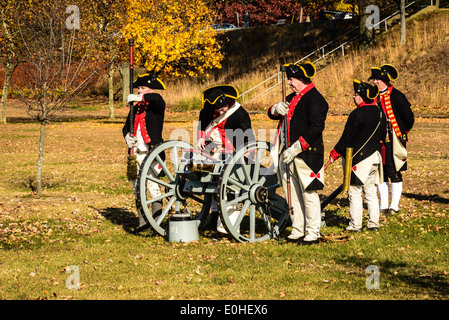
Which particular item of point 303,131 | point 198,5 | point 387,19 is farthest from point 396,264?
point 387,19

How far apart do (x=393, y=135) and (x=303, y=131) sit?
100 inches

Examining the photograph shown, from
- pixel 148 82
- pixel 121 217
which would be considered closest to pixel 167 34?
pixel 121 217

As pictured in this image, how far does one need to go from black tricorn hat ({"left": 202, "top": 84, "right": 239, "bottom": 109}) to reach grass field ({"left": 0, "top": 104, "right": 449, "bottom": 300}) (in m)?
A: 1.68

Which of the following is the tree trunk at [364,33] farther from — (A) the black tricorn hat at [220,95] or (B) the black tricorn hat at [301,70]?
(B) the black tricorn hat at [301,70]

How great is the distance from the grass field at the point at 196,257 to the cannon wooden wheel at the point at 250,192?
254 mm

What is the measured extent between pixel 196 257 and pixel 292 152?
1.59 meters

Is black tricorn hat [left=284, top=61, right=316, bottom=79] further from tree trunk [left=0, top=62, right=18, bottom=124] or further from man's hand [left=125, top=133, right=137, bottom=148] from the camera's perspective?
A: tree trunk [left=0, top=62, right=18, bottom=124]

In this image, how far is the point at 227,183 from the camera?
8117 millimetres

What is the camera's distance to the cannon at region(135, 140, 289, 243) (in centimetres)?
792

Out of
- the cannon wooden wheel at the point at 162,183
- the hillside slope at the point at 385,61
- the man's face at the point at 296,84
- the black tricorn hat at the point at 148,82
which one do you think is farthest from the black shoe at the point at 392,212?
the hillside slope at the point at 385,61

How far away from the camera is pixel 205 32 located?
29.5 meters

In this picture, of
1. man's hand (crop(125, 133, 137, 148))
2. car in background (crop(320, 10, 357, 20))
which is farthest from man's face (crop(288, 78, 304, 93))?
car in background (crop(320, 10, 357, 20))

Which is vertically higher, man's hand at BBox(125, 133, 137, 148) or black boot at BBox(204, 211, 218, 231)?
man's hand at BBox(125, 133, 137, 148)

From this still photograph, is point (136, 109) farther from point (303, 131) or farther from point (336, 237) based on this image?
point (336, 237)
